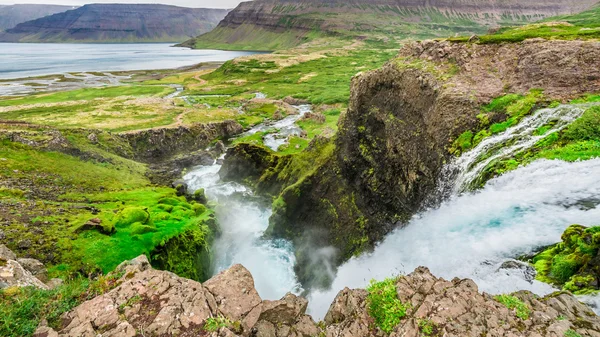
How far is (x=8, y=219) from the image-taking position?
23.0 m

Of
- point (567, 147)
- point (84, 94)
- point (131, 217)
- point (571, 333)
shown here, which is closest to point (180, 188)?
point (131, 217)

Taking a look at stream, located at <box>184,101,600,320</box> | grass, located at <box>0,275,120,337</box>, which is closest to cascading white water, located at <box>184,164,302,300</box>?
stream, located at <box>184,101,600,320</box>

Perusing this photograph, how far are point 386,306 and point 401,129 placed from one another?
718 inches

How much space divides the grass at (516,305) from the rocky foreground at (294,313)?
0.10 ft

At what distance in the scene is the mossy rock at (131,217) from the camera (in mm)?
25542

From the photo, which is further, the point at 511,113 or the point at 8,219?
the point at 8,219

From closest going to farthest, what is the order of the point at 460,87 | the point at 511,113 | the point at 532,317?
the point at 532,317 < the point at 511,113 < the point at 460,87

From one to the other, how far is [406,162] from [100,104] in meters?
89.7

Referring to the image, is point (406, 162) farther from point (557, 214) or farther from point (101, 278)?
point (101, 278)

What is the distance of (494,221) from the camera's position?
14.4 metres

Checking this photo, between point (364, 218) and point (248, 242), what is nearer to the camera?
point (364, 218)

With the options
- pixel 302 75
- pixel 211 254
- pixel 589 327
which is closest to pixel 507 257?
pixel 589 327

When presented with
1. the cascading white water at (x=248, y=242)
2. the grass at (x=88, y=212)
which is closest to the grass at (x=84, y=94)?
the grass at (x=88, y=212)

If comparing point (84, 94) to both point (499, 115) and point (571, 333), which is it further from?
point (571, 333)
